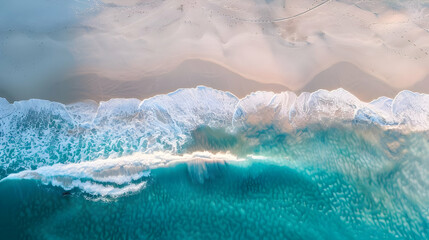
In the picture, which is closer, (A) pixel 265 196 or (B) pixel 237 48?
(A) pixel 265 196

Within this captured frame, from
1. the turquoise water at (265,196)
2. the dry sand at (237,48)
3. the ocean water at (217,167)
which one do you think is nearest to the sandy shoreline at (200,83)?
the dry sand at (237,48)

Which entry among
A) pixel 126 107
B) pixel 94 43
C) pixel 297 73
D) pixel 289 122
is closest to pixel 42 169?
pixel 126 107

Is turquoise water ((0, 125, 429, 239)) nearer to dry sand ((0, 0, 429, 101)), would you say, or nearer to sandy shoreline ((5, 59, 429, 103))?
sandy shoreline ((5, 59, 429, 103))

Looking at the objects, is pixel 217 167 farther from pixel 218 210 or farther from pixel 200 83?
pixel 200 83

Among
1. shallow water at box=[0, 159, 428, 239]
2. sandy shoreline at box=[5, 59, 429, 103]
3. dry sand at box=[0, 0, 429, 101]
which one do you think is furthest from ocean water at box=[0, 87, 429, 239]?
dry sand at box=[0, 0, 429, 101]

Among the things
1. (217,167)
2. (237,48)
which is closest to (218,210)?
(217,167)

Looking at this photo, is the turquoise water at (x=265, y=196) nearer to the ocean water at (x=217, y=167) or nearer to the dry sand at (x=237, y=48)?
the ocean water at (x=217, y=167)
